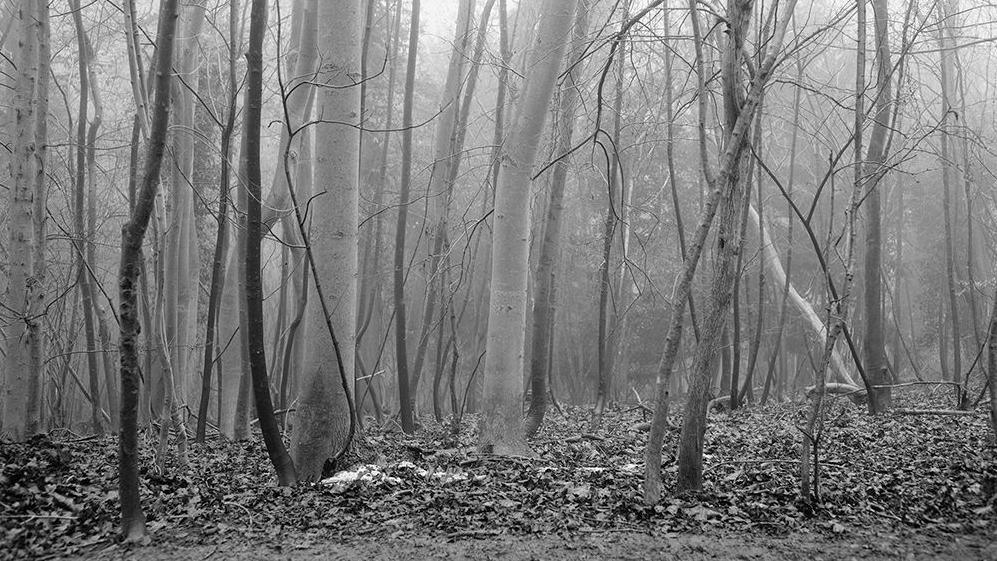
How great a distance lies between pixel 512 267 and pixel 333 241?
4.83 feet

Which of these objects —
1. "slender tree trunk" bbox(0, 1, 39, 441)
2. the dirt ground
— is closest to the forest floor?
the dirt ground

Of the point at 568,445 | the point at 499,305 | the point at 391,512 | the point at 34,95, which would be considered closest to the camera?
the point at 391,512

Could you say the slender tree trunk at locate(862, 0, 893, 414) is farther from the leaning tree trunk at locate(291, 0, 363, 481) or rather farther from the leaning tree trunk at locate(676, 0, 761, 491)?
the leaning tree trunk at locate(291, 0, 363, 481)

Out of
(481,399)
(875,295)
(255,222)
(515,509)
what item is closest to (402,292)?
(481,399)

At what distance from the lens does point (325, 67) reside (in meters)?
4.98

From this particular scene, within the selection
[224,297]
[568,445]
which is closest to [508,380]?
[568,445]

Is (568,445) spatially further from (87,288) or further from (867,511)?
(87,288)

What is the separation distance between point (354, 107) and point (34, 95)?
3709 millimetres

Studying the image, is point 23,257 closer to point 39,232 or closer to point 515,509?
point 39,232

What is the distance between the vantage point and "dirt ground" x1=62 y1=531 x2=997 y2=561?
10.7 ft

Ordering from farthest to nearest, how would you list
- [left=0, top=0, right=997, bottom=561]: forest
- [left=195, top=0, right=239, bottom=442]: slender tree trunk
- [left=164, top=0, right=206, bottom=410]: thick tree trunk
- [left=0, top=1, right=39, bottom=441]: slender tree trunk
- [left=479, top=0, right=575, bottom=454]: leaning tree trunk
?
[left=164, top=0, right=206, bottom=410]: thick tree trunk → [left=0, top=1, right=39, bottom=441]: slender tree trunk → [left=479, top=0, right=575, bottom=454]: leaning tree trunk → [left=195, top=0, right=239, bottom=442]: slender tree trunk → [left=0, top=0, right=997, bottom=561]: forest

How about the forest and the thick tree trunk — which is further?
the thick tree trunk

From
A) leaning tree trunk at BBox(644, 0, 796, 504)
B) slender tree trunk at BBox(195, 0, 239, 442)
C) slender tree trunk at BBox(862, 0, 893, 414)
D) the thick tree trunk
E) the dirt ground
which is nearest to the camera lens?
the dirt ground

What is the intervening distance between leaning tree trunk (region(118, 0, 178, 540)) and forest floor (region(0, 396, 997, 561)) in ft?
1.76
